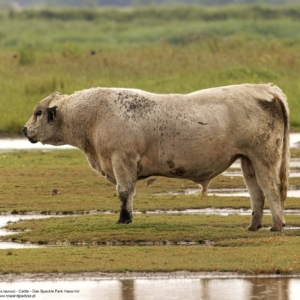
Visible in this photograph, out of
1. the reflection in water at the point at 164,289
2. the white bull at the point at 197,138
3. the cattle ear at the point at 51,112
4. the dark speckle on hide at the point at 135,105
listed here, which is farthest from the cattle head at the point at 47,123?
the reflection in water at the point at 164,289

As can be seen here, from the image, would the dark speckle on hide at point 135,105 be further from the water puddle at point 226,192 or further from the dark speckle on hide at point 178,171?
the water puddle at point 226,192

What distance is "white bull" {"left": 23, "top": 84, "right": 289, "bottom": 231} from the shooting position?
490 inches

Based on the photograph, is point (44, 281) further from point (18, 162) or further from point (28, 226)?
point (18, 162)

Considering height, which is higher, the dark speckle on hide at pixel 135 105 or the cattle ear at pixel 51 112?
the dark speckle on hide at pixel 135 105

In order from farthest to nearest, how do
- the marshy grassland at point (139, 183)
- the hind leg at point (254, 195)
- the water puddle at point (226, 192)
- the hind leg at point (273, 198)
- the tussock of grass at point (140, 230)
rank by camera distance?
the water puddle at point (226, 192), the hind leg at point (254, 195), the hind leg at point (273, 198), the tussock of grass at point (140, 230), the marshy grassland at point (139, 183)

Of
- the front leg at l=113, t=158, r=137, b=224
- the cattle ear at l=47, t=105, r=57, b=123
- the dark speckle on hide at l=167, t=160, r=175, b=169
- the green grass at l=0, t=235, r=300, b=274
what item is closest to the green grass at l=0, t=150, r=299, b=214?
the cattle ear at l=47, t=105, r=57, b=123

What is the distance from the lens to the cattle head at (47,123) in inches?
528

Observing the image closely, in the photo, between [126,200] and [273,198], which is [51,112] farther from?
[273,198]

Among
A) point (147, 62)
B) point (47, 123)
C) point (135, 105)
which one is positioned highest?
point (135, 105)

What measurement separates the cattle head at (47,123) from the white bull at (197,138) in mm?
611

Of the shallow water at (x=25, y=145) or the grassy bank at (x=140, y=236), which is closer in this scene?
the grassy bank at (x=140, y=236)

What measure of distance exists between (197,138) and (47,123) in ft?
6.82

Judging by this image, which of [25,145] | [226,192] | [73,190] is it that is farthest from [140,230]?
[25,145]

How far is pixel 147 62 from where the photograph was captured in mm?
34125
